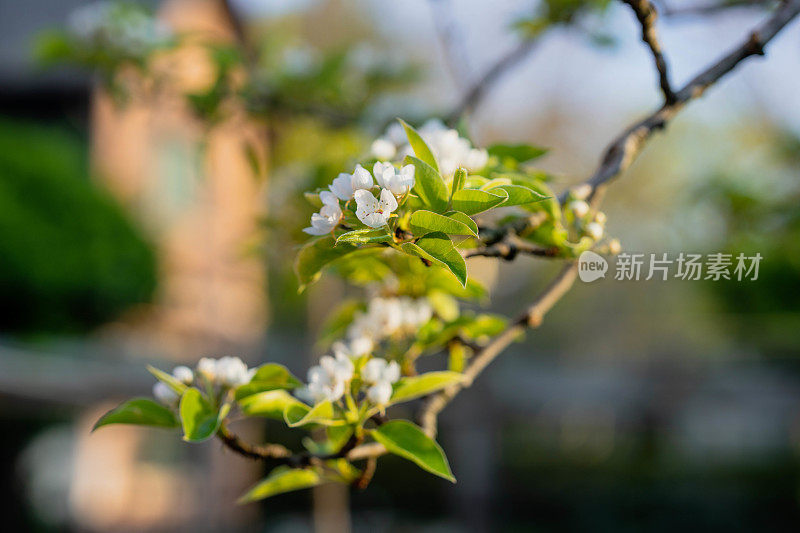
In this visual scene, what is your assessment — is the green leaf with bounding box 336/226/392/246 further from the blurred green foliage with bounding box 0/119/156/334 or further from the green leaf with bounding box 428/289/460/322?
the blurred green foliage with bounding box 0/119/156/334

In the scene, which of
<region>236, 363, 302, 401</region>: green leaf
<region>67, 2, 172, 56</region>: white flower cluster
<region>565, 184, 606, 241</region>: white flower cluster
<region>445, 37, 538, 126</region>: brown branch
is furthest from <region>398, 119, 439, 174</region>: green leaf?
<region>67, 2, 172, 56</region>: white flower cluster

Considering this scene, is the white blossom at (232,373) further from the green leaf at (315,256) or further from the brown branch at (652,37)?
the brown branch at (652,37)

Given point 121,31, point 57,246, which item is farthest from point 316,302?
point 121,31

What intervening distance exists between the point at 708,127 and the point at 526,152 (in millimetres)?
5328

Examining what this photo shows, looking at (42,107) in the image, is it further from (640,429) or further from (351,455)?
(640,429)

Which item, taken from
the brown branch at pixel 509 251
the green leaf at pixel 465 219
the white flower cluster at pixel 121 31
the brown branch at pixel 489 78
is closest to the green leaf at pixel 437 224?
the green leaf at pixel 465 219

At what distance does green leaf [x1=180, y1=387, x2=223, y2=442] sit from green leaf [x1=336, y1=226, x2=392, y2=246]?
29 cm

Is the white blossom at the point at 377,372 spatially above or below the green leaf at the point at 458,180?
below

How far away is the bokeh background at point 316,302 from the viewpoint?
2.64m

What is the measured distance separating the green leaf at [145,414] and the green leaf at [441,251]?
0.40m

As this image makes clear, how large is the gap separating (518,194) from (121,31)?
83.7 inches

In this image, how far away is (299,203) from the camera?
2195 mm

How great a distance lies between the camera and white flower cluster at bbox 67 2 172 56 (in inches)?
98.1

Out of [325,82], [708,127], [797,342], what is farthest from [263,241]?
[797,342]
